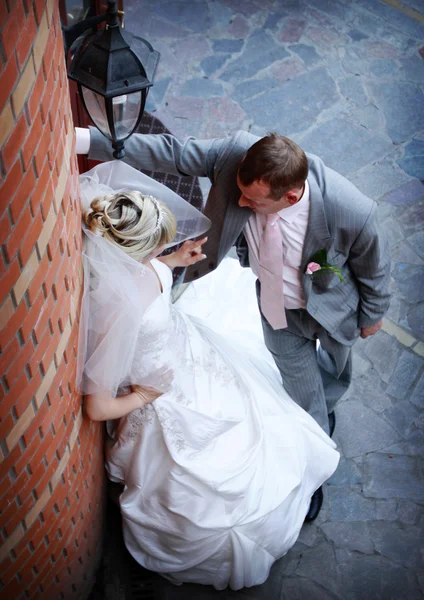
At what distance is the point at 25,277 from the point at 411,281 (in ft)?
12.3

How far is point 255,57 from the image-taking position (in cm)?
679

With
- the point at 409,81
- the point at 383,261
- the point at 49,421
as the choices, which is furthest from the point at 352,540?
the point at 409,81

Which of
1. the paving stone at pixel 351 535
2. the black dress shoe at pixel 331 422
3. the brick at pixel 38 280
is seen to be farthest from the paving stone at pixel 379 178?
the brick at pixel 38 280

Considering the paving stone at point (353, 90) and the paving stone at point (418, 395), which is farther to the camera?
the paving stone at point (353, 90)

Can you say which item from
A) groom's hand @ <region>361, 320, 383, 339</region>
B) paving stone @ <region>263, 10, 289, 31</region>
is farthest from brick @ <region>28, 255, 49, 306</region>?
paving stone @ <region>263, 10, 289, 31</region>

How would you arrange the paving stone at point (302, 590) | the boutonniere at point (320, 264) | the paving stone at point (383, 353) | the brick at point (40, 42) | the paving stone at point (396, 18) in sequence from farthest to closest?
the paving stone at point (396, 18) < the paving stone at point (383, 353) < the paving stone at point (302, 590) < the boutonniere at point (320, 264) < the brick at point (40, 42)

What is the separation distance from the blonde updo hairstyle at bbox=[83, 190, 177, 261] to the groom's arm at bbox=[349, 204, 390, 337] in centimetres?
94

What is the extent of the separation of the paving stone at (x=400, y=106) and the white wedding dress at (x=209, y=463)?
3406 mm

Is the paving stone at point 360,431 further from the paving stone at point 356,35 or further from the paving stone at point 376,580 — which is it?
the paving stone at point 356,35

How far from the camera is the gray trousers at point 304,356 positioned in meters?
3.72

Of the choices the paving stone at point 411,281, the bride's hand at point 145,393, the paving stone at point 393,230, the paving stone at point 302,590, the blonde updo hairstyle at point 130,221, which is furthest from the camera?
the paving stone at point 393,230

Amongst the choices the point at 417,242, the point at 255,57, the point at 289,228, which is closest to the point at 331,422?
the point at 289,228

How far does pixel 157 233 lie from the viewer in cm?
278

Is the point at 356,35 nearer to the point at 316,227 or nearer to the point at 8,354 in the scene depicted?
the point at 316,227
